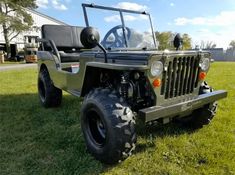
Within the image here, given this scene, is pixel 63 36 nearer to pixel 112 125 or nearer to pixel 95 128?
pixel 95 128

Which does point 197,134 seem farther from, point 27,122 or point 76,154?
point 27,122

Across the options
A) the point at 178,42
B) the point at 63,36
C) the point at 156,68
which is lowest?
the point at 156,68

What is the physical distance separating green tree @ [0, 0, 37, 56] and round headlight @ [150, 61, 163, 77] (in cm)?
2701

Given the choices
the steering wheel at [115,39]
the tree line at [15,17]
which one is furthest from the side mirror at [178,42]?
the tree line at [15,17]

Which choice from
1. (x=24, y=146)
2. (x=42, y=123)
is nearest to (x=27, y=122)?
(x=42, y=123)

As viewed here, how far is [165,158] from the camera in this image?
2.78 m

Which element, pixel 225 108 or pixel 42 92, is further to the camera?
pixel 42 92

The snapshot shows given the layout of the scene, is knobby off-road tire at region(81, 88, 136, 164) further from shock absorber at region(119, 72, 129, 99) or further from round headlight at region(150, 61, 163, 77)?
round headlight at region(150, 61, 163, 77)

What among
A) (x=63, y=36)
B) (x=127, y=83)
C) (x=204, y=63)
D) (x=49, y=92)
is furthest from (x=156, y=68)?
(x=63, y=36)

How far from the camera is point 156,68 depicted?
7.92 ft

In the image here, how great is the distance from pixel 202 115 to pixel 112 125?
1655mm

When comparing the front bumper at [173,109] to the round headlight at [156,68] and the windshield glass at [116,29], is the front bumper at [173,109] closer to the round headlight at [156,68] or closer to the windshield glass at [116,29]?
the round headlight at [156,68]

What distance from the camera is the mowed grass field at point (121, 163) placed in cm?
257

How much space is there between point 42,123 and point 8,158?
1235mm
